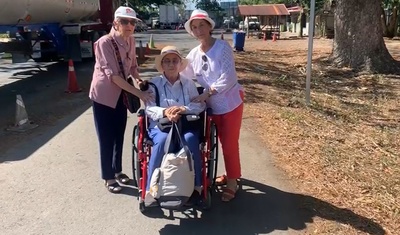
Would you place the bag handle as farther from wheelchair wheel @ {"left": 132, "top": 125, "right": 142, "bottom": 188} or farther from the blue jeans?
wheelchair wheel @ {"left": 132, "top": 125, "right": 142, "bottom": 188}

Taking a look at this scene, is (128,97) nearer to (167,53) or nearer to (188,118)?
(167,53)

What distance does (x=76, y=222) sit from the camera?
12.8ft

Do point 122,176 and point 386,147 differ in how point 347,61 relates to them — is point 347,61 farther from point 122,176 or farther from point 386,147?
point 122,176

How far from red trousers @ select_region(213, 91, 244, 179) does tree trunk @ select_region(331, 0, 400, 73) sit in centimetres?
948

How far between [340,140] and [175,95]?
301 centimetres

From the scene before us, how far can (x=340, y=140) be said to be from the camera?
241 inches

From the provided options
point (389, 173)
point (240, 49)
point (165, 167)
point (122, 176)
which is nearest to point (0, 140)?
point (122, 176)

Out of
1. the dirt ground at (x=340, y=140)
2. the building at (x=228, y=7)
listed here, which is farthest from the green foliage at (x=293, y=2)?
the dirt ground at (x=340, y=140)

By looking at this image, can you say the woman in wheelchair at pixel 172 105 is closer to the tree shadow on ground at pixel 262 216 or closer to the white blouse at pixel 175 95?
the white blouse at pixel 175 95

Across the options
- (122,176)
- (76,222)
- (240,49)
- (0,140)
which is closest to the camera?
(76,222)

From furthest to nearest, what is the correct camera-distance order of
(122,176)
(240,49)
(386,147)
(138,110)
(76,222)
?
(240,49)
(386,147)
(122,176)
(138,110)
(76,222)

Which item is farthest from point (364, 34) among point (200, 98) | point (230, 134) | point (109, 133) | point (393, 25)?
point (393, 25)

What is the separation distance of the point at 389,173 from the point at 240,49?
57.7 feet

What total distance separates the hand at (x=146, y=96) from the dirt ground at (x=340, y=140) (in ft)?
5.71
